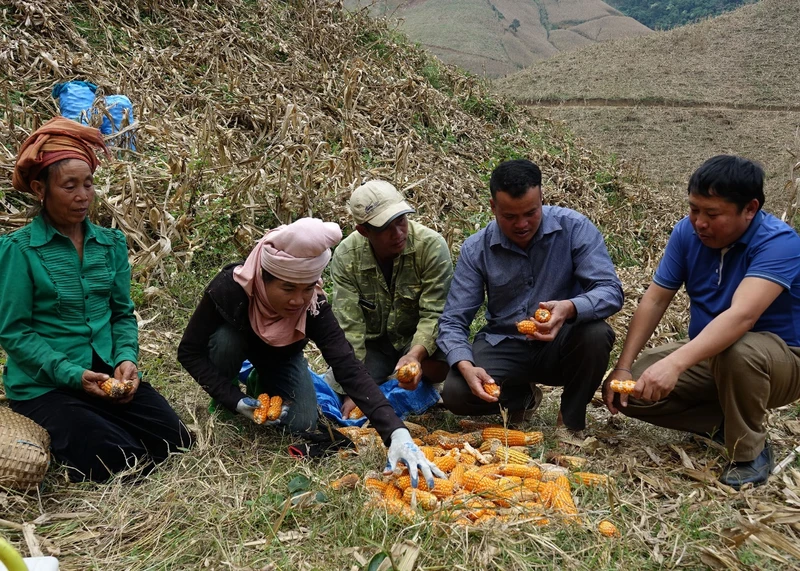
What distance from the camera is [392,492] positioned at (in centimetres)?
277

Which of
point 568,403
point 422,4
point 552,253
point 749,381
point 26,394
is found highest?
point 422,4

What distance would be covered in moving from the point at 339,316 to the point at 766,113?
20.1 metres

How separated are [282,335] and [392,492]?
916 mm

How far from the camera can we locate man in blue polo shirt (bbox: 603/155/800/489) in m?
2.93

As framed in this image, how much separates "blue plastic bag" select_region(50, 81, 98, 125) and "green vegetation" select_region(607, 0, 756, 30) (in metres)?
33.6

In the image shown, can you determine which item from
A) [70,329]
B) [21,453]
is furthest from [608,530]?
[70,329]

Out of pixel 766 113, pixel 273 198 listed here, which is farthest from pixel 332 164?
pixel 766 113

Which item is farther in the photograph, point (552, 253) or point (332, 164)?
point (332, 164)

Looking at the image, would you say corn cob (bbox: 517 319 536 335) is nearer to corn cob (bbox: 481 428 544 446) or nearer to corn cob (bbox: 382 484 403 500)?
corn cob (bbox: 481 428 544 446)

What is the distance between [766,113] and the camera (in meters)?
19.9

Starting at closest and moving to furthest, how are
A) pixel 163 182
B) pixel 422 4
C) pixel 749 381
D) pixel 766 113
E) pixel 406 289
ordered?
pixel 749 381
pixel 406 289
pixel 163 182
pixel 766 113
pixel 422 4

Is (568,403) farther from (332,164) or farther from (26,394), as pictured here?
(332,164)

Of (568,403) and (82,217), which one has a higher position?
(82,217)

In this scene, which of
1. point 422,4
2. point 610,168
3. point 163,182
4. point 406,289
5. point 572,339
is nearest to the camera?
point 572,339
